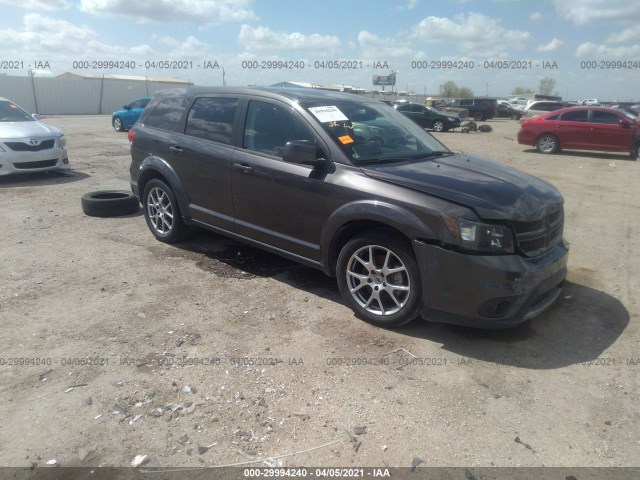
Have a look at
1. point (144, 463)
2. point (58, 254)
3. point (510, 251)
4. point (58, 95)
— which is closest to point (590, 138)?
point (510, 251)

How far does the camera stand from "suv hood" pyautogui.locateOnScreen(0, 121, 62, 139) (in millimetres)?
9375

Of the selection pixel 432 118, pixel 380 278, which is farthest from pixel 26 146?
pixel 432 118

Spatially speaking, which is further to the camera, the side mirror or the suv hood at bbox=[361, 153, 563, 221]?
the side mirror

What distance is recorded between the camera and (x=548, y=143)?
17.1m

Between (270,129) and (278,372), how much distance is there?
238 cm

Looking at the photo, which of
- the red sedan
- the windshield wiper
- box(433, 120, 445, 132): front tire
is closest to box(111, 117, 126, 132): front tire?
the red sedan

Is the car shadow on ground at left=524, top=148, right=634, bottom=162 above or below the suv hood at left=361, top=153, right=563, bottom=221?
below

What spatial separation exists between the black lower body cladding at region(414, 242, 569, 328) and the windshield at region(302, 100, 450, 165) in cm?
113

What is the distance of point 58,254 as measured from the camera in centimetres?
567

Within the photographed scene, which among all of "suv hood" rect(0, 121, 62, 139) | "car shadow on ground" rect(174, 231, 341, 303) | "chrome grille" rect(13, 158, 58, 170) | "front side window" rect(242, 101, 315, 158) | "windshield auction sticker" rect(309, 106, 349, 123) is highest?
"windshield auction sticker" rect(309, 106, 349, 123)

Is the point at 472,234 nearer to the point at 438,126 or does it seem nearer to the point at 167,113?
the point at 167,113

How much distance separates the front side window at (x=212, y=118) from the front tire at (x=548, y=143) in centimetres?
1484

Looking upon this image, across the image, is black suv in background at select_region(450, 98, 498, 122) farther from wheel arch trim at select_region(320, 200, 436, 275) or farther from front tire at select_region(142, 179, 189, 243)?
wheel arch trim at select_region(320, 200, 436, 275)

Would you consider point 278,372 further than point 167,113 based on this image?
No
